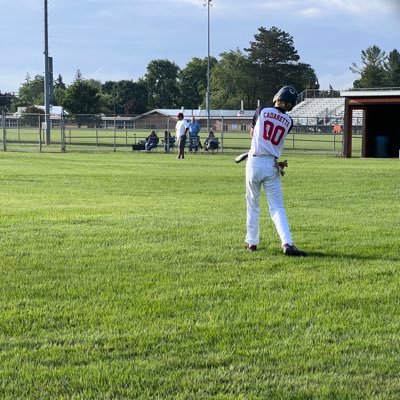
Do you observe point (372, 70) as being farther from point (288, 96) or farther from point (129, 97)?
point (288, 96)

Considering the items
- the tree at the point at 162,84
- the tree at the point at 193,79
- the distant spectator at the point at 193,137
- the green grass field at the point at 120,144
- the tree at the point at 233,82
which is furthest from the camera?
the tree at the point at 193,79

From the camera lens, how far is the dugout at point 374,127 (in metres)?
33.3

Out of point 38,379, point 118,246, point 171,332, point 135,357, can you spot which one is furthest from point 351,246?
point 38,379

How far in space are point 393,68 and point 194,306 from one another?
106 m

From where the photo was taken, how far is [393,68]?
106 metres

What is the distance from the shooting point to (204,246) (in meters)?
8.56

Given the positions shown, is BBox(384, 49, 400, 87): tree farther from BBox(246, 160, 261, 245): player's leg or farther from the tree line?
BBox(246, 160, 261, 245): player's leg

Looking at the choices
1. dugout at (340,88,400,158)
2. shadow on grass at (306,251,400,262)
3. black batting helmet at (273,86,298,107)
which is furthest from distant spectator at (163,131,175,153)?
shadow on grass at (306,251,400,262)

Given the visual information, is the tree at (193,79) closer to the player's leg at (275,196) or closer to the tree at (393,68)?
the tree at (393,68)

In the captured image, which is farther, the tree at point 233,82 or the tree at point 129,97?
the tree at point 129,97

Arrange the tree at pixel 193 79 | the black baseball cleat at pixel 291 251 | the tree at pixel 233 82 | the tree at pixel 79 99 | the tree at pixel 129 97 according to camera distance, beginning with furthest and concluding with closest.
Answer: the tree at pixel 193 79 < the tree at pixel 129 97 < the tree at pixel 233 82 < the tree at pixel 79 99 < the black baseball cleat at pixel 291 251

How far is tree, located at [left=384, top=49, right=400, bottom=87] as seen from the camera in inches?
4085

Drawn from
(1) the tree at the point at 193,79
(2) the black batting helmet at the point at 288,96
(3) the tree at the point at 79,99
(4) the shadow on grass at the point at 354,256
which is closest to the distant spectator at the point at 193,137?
(2) the black batting helmet at the point at 288,96

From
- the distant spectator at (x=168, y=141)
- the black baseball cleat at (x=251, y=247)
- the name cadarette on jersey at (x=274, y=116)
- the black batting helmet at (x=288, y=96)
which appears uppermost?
the black batting helmet at (x=288, y=96)
